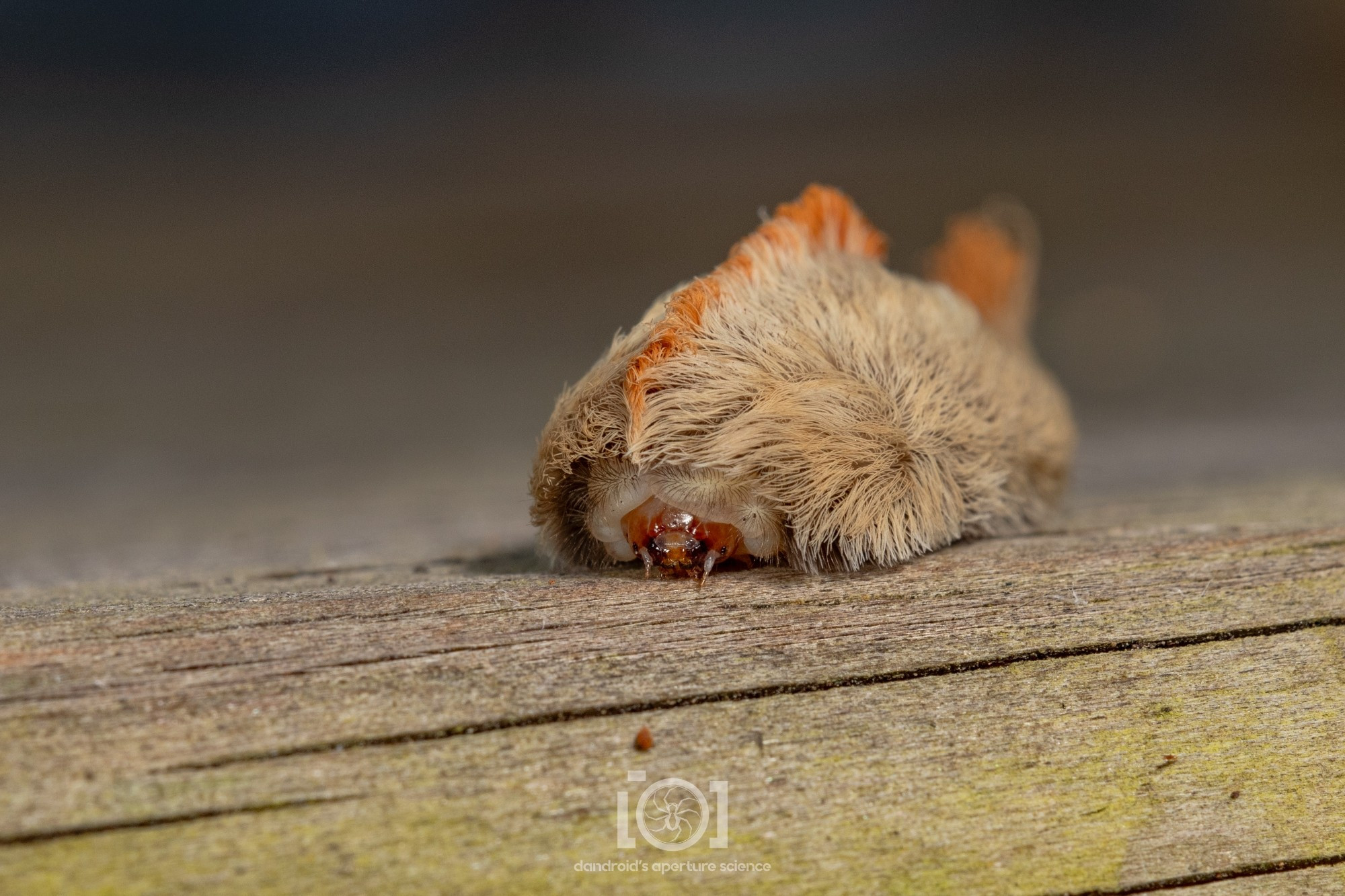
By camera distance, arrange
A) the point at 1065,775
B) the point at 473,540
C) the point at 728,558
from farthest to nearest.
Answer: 1. the point at 473,540
2. the point at 728,558
3. the point at 1065,775

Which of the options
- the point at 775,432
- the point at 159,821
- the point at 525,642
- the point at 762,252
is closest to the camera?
the point at 159,821

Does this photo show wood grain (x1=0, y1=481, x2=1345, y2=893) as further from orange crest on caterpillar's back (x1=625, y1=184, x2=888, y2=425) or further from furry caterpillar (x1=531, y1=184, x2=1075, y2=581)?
orange crest on caterpillar's back (x1=625, y1=184, x2=888, y2=425)

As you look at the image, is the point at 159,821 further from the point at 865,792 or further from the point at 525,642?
the point at 865,792

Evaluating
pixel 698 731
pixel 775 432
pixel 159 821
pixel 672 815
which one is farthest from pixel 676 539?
pixel 159 821

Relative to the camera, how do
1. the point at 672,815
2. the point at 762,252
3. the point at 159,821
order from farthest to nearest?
the point at 762,252, the point at 672,815, the point at 159,821

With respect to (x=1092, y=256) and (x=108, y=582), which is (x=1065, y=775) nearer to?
(x=108, y=582)

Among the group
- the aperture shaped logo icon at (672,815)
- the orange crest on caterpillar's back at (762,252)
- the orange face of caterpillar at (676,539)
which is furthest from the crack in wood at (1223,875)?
the orange crest on caterpillar's back at (762,252)

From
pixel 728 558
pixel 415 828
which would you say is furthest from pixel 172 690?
pixel 728 558
